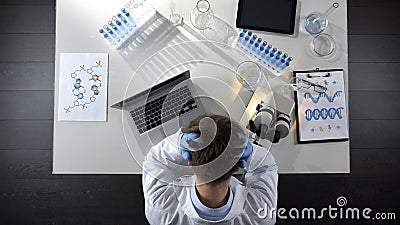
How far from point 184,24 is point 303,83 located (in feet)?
1.59

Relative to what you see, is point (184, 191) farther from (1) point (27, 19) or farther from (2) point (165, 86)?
(1) point (27, 19)

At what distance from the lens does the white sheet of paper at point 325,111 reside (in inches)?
67.6

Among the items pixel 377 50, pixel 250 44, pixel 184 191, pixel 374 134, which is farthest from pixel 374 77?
pixel 184 191

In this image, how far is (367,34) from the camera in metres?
2.05

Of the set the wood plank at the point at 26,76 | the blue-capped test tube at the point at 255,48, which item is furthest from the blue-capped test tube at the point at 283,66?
the wood plank at the point at 26,76

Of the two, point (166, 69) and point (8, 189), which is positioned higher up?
point (166, 69)

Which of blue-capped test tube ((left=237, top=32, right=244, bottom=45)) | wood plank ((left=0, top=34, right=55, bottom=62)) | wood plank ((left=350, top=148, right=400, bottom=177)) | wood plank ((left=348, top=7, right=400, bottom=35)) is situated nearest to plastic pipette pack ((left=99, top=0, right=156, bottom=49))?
blue-capped test tube ((left=237, top=32, right=244, bottom=45))

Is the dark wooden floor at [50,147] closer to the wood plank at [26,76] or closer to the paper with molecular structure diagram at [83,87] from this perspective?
the wood plank at [26,76]

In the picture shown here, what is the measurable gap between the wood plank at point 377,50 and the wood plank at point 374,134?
269 mm

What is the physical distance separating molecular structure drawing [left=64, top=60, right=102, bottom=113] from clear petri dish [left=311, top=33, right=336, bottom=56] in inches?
31.0

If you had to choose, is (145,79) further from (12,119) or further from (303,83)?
(12,119)

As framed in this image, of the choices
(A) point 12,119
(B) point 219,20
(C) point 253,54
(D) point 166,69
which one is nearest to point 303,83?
(C) point 253,54

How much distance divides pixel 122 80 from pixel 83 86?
0.47 feet

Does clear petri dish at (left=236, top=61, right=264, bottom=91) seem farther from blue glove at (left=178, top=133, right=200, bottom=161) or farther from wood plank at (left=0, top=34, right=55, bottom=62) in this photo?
wood plank at (left=0, top=34, right=55, bottom=62)
